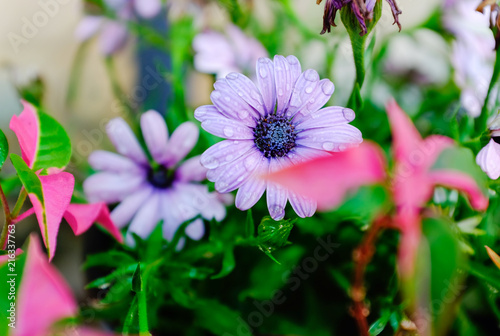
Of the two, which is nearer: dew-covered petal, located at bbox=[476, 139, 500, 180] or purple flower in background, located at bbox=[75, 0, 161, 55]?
dew-covered petal, located at bbox=[476, 139, 500, 180]

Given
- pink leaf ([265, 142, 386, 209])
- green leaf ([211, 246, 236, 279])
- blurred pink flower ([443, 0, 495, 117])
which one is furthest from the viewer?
blurred pink flower ([443, 0, 495, 117])

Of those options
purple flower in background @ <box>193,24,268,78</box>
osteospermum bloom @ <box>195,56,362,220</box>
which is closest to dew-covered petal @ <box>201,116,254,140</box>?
osteospermum bloom @ <box>195,56,362,220</box>

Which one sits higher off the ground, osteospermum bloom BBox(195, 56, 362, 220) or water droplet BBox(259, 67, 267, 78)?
water droplet BBox(259, 67, 267, 78)

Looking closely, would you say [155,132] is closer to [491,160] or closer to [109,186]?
[109,186]

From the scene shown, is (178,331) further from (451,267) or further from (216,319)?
(451,267)

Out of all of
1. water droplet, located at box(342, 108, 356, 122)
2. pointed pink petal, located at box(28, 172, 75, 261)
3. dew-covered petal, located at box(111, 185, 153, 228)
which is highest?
water droplet, located at box(342, 108, 356, 122)

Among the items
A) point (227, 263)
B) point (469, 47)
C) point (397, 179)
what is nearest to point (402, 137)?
point (397, 179)

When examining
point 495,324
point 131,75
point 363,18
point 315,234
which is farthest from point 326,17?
point 131,75

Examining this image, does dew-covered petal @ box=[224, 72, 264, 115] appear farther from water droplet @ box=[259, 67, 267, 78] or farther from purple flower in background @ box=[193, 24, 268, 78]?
purple flower in background @ box=[193, 24, 268, 78]
